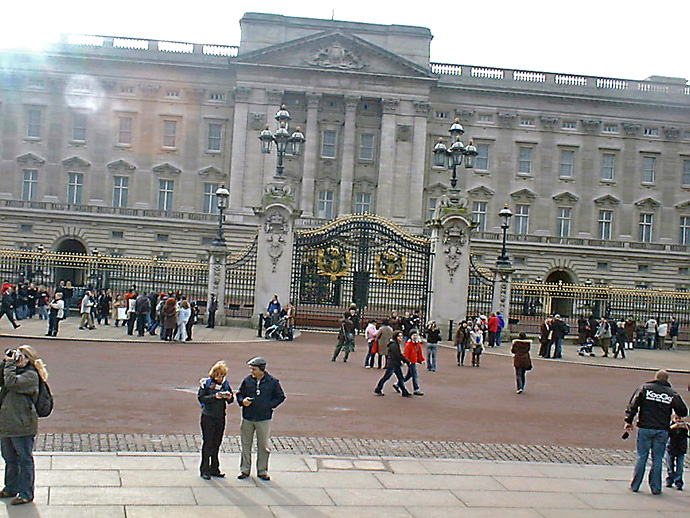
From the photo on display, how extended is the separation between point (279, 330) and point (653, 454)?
18955mm

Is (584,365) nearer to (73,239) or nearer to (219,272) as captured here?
(219,272)

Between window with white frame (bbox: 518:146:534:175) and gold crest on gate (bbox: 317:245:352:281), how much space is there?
36.1 m

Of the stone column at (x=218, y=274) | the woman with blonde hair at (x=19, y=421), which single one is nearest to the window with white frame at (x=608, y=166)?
the stone column at (x=218, y=274)

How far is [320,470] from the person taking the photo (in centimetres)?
1098

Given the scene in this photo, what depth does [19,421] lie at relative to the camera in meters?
8.90

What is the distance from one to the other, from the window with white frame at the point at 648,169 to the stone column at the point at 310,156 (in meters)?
25.9

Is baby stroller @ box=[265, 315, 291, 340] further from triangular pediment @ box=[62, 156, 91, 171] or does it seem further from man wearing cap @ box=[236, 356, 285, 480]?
triangular pediment @ box=[62, 156, 91, 171]

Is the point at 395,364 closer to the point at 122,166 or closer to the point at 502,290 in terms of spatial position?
the point at 502,290

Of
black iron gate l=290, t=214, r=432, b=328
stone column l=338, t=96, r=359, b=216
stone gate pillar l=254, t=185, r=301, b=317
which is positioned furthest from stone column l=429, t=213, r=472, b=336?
stone column l=338, t=96, r=359, b=216

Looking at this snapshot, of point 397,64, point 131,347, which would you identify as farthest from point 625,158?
point 131,347

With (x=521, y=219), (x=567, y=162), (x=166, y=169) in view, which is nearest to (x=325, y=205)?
(x=166, y=169)

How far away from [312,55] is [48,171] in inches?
847

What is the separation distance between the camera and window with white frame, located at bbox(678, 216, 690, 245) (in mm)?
66250

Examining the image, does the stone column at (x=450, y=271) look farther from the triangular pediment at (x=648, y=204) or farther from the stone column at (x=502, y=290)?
the triangular pediment at (x=648, y=204)
